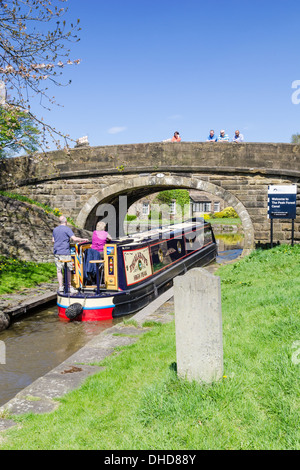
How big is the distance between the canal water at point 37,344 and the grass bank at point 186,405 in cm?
162

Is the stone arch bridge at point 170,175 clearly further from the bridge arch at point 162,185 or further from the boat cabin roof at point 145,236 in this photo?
the boat cabin roof at point 145,236

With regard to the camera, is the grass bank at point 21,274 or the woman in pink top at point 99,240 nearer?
the woman in pink top at point 99,240

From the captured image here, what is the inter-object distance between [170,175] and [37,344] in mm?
9503

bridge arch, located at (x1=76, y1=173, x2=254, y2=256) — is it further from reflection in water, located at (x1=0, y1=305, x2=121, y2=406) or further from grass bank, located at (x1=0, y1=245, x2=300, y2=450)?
grass bank, located at (x1=0, y1=245, x2=300, y2=450)

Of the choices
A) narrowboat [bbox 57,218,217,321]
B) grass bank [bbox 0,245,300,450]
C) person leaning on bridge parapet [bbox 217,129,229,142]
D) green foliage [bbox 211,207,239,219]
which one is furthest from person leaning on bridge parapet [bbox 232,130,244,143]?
green foliage [bbox 211,207,239,219]

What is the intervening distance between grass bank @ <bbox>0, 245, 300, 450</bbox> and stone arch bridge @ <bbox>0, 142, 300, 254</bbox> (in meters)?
10.1

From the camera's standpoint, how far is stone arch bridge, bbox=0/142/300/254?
14.1m

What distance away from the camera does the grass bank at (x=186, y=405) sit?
8.75 feet

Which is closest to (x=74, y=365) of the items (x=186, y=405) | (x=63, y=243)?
(x=186, y=405)

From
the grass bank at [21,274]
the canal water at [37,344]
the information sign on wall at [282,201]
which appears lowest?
the canal water at [37,344]

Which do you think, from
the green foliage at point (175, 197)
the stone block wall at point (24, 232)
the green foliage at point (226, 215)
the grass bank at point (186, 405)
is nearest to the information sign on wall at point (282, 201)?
the stone block wall at point (24, 232)

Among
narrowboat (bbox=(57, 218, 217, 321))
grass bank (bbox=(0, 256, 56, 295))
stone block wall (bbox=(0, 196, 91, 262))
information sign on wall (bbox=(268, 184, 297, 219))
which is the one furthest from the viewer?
information sign on wall (bbox=(268, 184, 297, 219))
